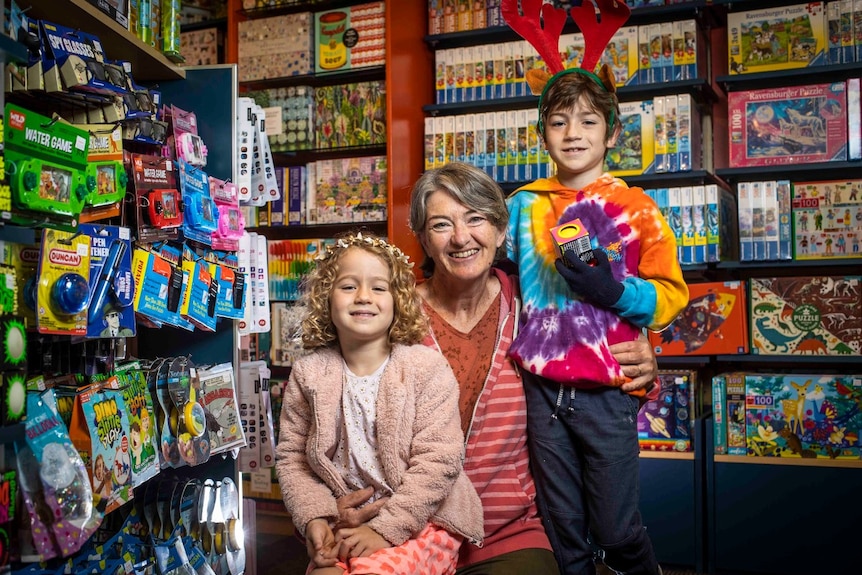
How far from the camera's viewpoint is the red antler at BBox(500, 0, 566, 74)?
2.11m

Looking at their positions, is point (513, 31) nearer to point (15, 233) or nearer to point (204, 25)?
point (204, 25)

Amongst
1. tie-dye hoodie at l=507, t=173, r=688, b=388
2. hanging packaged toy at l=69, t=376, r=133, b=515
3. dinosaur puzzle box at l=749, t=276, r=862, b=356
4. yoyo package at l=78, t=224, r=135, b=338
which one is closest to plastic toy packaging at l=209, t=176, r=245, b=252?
yoyo package at l=78, t=224, r=135, b=338

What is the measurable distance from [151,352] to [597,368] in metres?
1.29

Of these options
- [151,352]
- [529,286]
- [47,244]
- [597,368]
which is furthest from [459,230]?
[151,352]

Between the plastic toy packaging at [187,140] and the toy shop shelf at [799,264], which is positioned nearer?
the plastic toy packaging at [187,140]

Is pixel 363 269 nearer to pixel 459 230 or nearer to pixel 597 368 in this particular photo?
pixel 459 230

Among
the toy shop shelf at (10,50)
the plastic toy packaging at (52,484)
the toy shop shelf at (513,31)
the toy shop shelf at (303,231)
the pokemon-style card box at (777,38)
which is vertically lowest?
the plastic toy packaging at (52,484)

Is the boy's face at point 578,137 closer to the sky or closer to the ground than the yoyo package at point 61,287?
closer to the sky

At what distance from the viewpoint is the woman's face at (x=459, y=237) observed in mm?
1821

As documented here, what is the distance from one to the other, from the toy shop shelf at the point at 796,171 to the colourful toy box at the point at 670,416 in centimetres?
90

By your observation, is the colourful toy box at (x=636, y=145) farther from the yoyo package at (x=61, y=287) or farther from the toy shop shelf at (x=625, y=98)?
the yoyo package at (x=61, y=287)

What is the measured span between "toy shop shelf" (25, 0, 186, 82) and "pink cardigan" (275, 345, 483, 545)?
89 centimetres

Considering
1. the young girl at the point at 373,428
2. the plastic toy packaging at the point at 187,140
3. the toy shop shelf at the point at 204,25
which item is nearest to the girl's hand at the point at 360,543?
the young girl at the point at 373,428

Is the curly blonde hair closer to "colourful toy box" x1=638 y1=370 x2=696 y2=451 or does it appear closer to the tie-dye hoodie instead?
the tie-dye hoodie
